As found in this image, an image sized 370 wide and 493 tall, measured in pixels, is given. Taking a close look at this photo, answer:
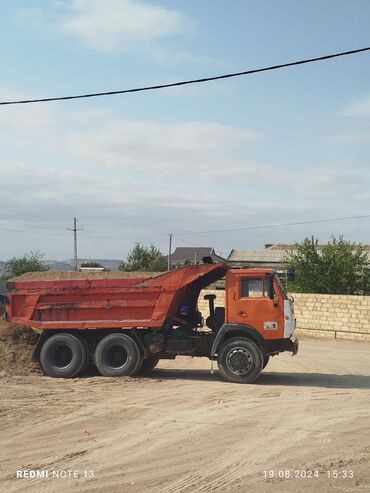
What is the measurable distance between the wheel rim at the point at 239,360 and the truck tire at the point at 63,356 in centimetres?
341

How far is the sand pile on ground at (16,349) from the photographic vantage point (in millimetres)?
14414

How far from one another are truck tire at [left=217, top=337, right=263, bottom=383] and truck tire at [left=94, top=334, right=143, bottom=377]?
6.50 feet

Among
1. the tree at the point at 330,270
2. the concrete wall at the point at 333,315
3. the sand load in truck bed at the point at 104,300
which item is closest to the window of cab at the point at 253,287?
the sand load in truck bed at the point at 104,300

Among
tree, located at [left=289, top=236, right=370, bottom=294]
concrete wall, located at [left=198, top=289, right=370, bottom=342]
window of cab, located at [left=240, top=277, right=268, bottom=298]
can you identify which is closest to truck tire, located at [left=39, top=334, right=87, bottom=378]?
window of cab, located at [left=240, top=277, right=268, bottom=298]

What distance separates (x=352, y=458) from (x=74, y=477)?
10.9ft

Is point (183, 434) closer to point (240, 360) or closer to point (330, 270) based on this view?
point (240, 360)

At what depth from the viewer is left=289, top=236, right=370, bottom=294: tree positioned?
120 feet

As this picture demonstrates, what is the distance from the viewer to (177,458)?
7.25 meters

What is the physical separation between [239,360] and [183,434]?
5.17 metres

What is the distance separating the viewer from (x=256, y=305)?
44.7 ft

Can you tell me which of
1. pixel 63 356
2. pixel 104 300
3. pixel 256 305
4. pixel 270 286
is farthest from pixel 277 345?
pixel 63 356

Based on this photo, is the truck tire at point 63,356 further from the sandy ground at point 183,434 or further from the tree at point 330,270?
the tree at point 330,270

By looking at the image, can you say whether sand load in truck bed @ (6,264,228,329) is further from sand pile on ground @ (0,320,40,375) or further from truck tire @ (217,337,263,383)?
truck tire @ (217,337,263,383)

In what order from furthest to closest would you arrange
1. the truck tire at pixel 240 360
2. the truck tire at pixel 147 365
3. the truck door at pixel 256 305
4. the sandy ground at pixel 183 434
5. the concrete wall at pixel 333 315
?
the concrete wall at pixel 333 315 < the truck tire at pixel 147 365 < the truck door at pixel 256 305 < the truck tire at pixel 240 360 < the sandy ground at pixel 183 434
